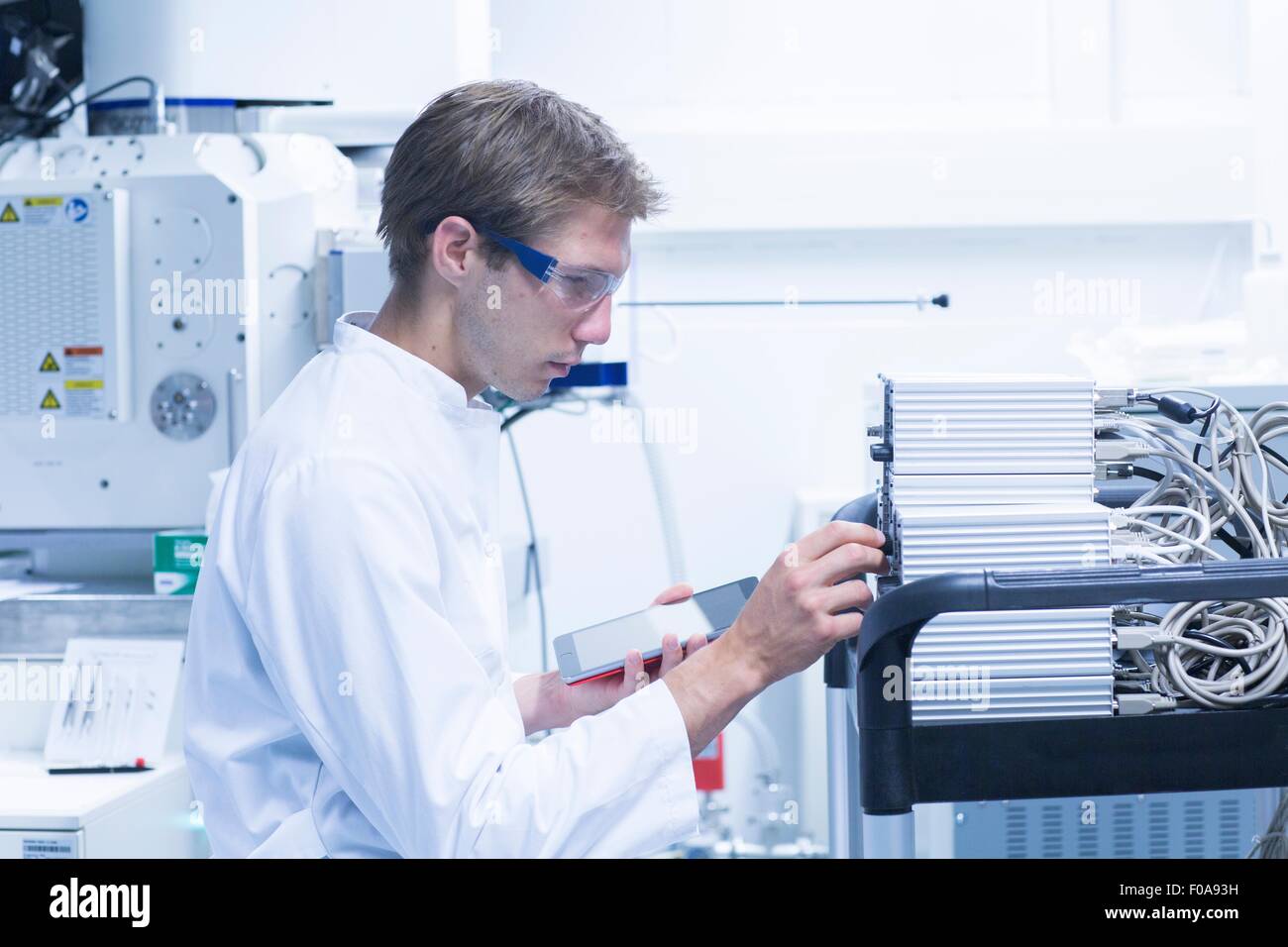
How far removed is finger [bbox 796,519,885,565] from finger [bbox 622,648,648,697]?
261 mm

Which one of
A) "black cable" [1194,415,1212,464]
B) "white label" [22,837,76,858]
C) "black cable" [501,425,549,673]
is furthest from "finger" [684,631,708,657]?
"black cable" [501,425,549,673]

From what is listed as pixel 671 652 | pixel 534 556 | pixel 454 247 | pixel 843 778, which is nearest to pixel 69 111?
pixel 534 556

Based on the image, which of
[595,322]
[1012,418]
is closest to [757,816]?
[595,322]

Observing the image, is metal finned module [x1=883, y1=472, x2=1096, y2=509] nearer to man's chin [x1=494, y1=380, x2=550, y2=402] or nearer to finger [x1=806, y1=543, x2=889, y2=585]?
finger [x1=806, y1=543, x2=889, y2=585]

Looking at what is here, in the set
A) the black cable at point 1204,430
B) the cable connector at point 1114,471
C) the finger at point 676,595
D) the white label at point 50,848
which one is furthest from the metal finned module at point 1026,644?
the white label at point 50,848

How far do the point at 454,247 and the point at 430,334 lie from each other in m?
0.08

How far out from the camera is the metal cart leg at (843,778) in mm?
1211

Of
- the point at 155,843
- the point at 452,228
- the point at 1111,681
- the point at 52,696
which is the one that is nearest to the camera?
the point at 1111,681

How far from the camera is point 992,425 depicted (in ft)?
2.74

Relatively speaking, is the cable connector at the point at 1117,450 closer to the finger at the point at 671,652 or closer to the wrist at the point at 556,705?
the finger at the point at 671,652

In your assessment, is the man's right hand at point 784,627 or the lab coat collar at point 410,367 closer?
the man's right hand at point 784,627

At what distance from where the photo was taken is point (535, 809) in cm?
90

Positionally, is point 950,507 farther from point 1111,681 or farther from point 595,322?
point 595,322
